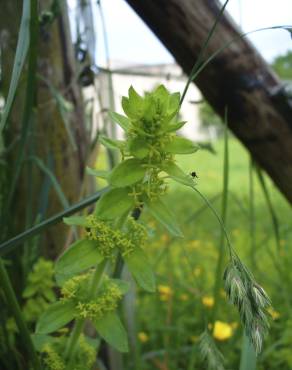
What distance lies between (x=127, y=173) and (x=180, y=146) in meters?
0.06

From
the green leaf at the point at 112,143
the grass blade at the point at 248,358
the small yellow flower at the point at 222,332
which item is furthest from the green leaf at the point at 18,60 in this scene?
the small yellow flower at the point at 222,332

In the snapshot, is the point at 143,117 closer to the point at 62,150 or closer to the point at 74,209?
the point at 74,209

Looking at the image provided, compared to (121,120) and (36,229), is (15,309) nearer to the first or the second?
(36,229)

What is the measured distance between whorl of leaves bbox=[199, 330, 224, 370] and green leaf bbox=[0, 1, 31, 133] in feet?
1.00

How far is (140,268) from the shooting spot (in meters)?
0.62

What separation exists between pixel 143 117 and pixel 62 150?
2.66 ft

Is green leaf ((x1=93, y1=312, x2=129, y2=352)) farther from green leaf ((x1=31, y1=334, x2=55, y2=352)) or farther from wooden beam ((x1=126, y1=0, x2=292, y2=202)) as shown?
wooden beam ((x1=126, y1=0, x2=292, y2=202))

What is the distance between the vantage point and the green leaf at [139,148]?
56cm

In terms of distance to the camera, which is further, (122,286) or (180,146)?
(122,286)

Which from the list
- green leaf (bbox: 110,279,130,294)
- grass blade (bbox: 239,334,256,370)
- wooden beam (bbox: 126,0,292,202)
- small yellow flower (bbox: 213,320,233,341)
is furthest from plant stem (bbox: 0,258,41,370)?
small yellow flower (bbox: 213,320,233,341)

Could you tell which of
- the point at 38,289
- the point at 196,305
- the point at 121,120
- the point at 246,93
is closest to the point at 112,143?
the point at 121,120

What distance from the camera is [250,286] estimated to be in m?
0.54

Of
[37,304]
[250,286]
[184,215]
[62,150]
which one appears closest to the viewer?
[250,286]

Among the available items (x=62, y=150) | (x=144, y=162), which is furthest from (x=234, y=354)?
(x=144, y=162)
